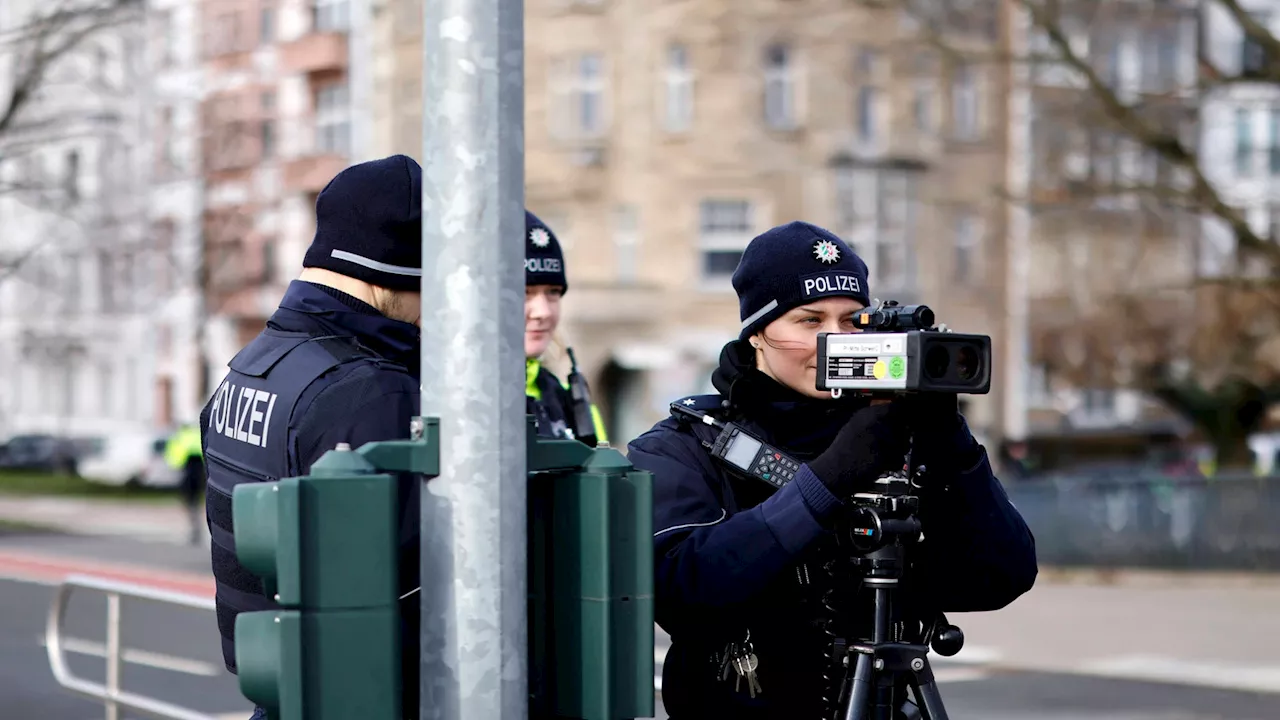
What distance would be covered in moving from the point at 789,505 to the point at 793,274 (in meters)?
0.61

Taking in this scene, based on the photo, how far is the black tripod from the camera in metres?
3.12

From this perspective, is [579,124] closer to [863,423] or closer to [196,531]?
[196,531]

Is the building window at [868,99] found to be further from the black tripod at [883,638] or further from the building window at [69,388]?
the black tripod at [883,638]

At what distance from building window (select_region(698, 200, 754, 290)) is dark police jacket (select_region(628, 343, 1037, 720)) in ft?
125

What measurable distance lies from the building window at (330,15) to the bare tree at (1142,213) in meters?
16.3

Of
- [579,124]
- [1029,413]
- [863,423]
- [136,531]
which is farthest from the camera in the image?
[1029,413]

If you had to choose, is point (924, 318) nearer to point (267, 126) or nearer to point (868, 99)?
point (868, 99)

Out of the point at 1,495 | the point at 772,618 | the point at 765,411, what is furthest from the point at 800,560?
the point at 1,495

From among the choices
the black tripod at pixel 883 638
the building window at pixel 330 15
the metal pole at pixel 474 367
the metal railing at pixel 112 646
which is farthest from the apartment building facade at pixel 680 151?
the metal pole at pixel 474 367

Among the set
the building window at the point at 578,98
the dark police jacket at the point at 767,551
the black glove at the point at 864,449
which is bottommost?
the dark police jacket at the point at 767,551

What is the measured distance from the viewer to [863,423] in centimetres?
307

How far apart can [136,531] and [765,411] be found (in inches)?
1049

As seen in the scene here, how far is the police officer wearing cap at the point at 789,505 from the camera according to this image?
10.2ft

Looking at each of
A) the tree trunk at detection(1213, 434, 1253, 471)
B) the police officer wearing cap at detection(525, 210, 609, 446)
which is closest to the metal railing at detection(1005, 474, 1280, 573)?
the tree trunk at detection(1213, 434, 1253, 471)
